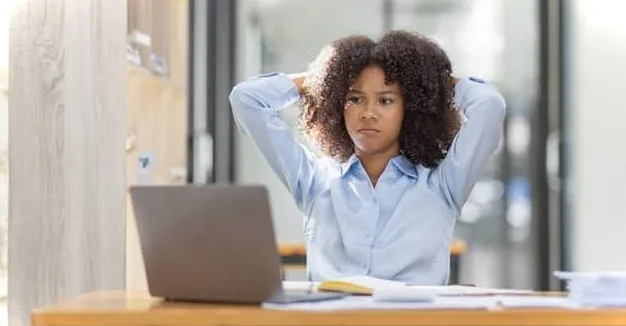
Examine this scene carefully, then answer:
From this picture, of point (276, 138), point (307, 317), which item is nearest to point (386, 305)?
point (307, 317)

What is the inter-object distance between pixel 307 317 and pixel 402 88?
0.96 metres

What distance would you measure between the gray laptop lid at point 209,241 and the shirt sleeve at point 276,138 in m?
0.75

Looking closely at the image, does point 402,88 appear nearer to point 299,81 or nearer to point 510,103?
point 299,81

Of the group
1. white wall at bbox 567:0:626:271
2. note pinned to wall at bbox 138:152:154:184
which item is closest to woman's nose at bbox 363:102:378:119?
note pinned to wall at bbox 138:152:154:184

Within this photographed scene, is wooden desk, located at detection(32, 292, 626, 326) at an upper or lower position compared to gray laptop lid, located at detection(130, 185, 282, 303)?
lower

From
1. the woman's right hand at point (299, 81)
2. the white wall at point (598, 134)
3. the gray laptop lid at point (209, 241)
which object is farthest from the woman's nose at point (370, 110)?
the white wall at point (598, 134)

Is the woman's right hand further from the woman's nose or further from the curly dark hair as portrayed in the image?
the woman's nose

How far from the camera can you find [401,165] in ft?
7.57

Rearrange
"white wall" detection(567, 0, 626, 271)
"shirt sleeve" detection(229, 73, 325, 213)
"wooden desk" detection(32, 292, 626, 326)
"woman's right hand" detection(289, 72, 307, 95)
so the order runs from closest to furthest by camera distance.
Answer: "wooden desk" detection(32, 292, 626, 326), "shirt sleeve" detection(229, 73, 325, 213), "woman's right hand" detection(289, 72, 307, 95), "white wall" detection(567, 0, 626, 271)

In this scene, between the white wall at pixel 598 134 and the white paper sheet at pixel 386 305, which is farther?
the white wall at pixel 598 134

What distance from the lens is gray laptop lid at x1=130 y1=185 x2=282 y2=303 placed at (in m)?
1.50

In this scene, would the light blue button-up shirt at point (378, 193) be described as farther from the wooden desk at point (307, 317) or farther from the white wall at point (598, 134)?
the white wall at point (598, 134)

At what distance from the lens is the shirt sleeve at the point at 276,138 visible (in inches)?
92.1

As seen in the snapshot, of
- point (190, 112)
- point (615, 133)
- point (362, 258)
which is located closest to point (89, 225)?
point (362, 258)
